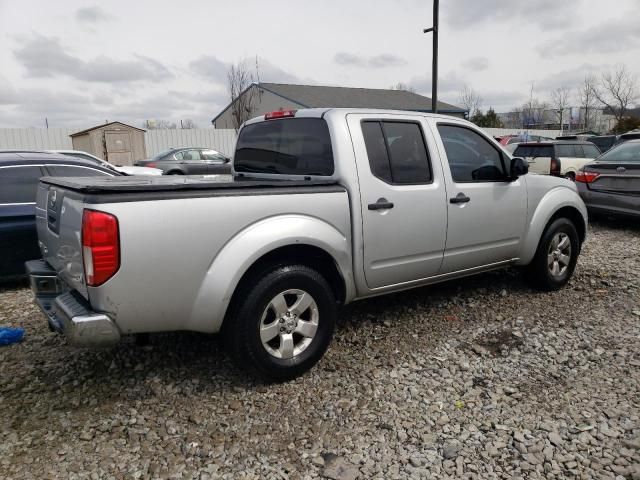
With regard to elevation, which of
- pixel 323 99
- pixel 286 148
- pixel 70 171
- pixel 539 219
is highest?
pixel 323 99

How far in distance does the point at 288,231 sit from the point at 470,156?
2.09 meters

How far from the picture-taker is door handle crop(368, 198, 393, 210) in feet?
11.5

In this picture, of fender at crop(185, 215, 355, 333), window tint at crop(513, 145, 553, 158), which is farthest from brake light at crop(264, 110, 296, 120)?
window tint at crop(513, 145, 553, 158)

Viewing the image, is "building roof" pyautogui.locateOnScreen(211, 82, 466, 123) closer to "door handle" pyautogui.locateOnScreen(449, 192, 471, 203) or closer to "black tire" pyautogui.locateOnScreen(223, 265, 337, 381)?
"door handle" pyautogui.locateOnScreen(449, 192, 471, 203)

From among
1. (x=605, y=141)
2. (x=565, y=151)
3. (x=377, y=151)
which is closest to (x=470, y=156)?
(x=377, y=151)

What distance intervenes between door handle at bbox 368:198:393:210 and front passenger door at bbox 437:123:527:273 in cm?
67

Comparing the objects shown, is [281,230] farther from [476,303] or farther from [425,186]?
[476,303]

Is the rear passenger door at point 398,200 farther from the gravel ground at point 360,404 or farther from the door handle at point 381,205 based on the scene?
the gravel ground at point 360,404

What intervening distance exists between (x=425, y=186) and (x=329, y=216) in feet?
3.20

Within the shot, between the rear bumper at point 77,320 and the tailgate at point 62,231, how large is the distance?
0.07 m

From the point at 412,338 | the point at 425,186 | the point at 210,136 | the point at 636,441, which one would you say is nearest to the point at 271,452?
the point at 412,338

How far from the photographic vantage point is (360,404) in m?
3.11

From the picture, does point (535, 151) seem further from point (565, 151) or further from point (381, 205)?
point (381, 205)

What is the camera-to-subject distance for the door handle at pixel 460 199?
4000mm
